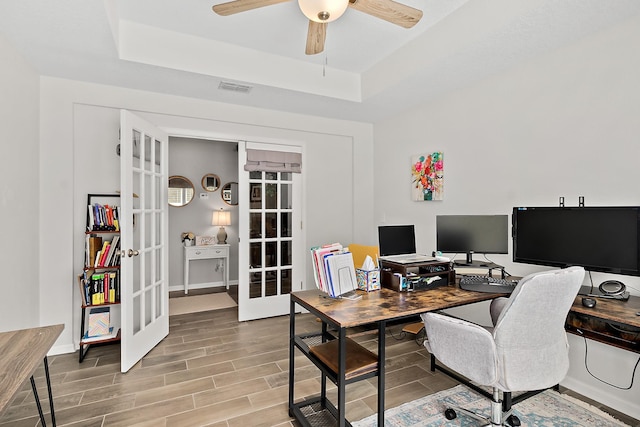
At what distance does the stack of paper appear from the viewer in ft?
6.67

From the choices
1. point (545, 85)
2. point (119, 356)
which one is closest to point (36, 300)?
point (119, 356)

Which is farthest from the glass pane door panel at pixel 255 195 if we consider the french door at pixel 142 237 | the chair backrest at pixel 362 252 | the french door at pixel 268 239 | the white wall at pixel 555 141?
the white wall at pixel 555 141

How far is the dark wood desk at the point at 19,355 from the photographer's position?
128 cm

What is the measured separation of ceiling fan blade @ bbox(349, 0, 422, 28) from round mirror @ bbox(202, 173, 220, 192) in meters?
4.19

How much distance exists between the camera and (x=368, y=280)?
2225mm

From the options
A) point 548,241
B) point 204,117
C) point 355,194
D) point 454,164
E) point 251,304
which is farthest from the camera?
point 355,194

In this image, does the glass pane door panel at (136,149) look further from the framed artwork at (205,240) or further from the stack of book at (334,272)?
the framed artwork at (205,240)

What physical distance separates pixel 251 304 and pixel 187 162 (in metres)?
2.76

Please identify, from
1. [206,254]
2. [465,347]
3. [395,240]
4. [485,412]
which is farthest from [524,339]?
[206,254]

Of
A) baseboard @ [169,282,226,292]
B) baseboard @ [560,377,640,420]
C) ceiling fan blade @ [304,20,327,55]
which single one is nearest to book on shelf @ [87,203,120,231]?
ceiling fan blade @ [304,20,327,55]

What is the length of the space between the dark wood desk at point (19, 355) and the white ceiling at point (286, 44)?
1911 millimetres

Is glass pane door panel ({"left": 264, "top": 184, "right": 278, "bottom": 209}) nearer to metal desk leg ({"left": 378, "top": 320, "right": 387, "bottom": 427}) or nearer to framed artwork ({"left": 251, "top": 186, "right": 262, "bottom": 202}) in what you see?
framed artwork ({"left": 251, "top": 186, "right": 262, "bottom": 202})

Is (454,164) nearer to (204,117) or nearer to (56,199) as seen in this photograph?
(204,117)

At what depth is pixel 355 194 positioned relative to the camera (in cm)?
459
